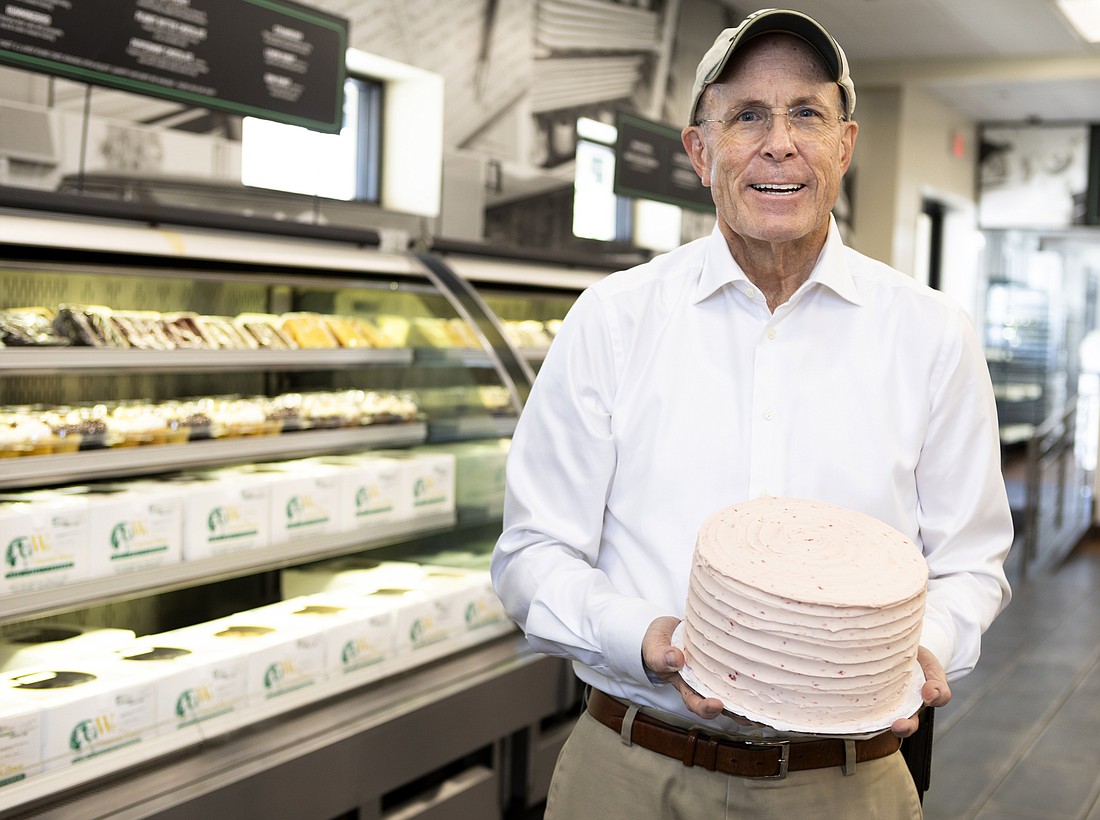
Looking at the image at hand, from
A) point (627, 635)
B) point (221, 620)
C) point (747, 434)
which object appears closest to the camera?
point (627, 635)

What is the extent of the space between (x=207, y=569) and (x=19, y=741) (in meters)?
0.56

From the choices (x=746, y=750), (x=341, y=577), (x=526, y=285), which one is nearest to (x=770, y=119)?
(x=746, y=750)

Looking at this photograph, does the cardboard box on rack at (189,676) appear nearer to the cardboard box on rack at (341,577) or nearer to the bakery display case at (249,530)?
the bakery display case at (249,530)

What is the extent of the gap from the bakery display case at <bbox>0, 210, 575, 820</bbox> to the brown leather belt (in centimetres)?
120

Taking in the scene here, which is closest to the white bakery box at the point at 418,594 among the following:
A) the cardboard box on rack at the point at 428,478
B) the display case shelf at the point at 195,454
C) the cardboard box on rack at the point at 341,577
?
the cardboard box on rack at the point at 341,577

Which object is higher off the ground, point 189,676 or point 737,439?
point 737,439

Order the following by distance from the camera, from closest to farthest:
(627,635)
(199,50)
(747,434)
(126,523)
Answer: (627,635), (747,434), (126,523), (199,50)

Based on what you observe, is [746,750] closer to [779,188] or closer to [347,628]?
[779,188]

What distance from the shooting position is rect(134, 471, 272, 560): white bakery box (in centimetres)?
254

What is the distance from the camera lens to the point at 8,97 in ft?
10.9

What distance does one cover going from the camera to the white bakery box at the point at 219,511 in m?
2.54

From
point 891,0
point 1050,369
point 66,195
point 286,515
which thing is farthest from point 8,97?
point 1050,369

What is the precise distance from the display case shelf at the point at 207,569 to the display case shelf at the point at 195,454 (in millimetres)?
219

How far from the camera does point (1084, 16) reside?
755 cm
